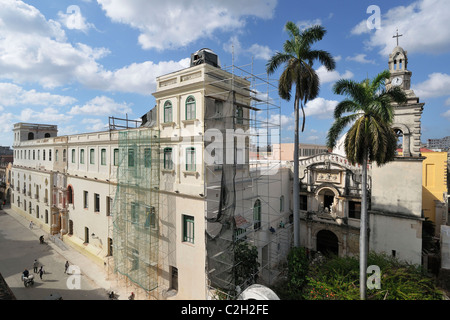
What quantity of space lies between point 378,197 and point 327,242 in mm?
6016

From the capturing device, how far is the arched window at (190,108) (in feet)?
44.9

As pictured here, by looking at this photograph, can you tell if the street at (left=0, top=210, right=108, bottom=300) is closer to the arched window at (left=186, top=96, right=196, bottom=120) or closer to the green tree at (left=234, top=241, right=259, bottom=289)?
the green tree at (left=234, top=241, right=259, bottom=289)

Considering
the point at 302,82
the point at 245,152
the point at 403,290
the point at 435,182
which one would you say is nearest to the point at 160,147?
the point at 245,152

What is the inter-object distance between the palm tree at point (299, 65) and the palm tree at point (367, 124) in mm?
3084

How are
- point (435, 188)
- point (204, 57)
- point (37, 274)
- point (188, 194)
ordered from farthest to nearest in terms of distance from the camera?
1. point (435, 188)
2. point (37, 274)
3. point (204, 57)
4. point (188, 194)

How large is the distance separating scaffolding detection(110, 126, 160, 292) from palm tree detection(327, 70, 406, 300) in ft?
36.8

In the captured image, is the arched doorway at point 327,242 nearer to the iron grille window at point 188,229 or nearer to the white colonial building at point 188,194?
the white colonial building at point 188,194

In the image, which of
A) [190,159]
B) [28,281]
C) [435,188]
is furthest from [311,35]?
[28,281]

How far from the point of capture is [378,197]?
18.0 m

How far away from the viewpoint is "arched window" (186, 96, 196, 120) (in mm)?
13695

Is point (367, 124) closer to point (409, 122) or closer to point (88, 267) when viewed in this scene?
point (409, 122)

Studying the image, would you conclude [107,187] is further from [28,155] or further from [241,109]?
[28,155]

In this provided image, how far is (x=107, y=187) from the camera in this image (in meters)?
19.7

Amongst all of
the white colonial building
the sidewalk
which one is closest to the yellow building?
the white colonial building
